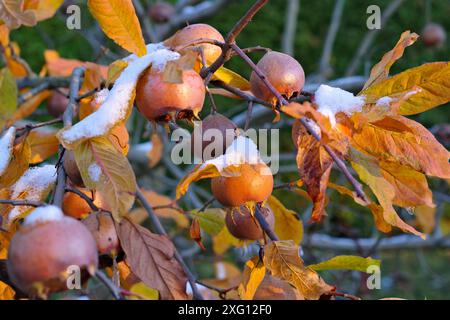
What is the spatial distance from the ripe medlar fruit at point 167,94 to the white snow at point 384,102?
0.82ft

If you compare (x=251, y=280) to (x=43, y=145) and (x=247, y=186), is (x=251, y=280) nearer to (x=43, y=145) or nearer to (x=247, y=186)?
(x=247, y=186)

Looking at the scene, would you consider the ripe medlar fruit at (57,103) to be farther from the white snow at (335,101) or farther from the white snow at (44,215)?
the white snow at (44,215)

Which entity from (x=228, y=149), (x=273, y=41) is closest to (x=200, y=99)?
(x=228, y=149)

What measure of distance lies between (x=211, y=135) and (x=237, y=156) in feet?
0.34

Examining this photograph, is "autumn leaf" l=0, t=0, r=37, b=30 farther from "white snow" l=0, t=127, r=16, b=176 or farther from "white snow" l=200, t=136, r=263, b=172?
"white snow" l=200, t=136, r=263, b=172

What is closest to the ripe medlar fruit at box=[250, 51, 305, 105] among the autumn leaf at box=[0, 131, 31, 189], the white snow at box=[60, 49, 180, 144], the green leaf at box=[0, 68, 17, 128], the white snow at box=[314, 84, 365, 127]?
the white snow at box=[314, 84, 365, 127]

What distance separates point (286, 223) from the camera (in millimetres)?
1293

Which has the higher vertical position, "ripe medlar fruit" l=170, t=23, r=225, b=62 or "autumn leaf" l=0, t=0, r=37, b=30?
"autumn leaf" l=0, t=0, r=37, b=30

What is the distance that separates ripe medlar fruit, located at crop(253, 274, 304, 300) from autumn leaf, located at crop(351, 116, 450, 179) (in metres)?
0.25

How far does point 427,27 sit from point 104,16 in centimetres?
318

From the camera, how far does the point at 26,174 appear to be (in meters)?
Answer: 1.01

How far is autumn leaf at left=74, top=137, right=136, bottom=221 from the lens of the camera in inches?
31.9

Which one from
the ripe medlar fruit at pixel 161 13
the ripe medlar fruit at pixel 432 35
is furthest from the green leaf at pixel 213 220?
the ripe medlar fruit at pixel 432 35

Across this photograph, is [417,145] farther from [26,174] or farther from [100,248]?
[26,174]
